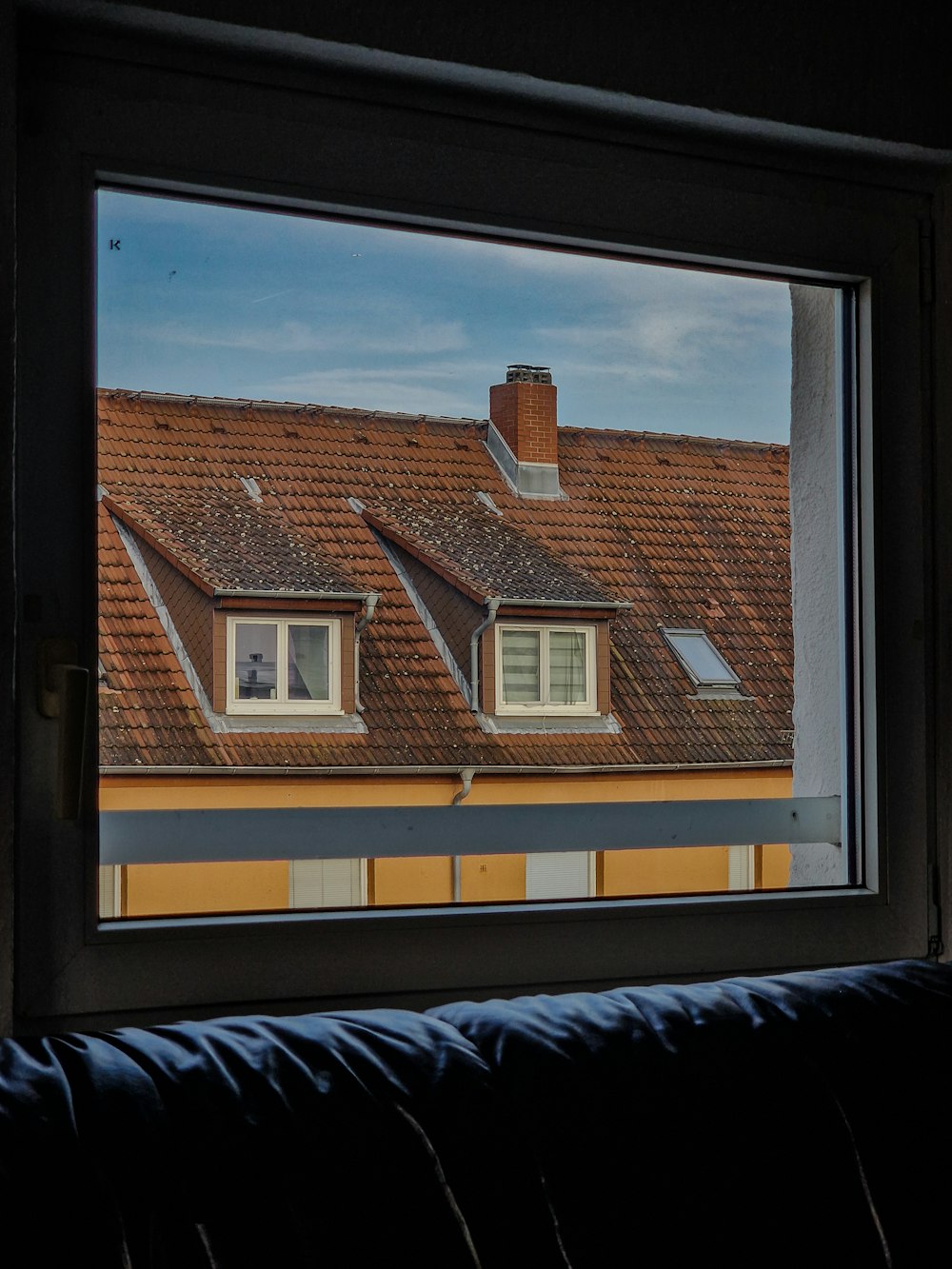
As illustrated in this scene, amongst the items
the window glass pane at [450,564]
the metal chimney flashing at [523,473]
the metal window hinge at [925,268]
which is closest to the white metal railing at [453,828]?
the window glass pane at [450,564]

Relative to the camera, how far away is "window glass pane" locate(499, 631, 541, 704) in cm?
154

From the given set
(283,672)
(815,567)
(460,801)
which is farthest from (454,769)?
(815,567)

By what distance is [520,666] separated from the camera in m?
1.55

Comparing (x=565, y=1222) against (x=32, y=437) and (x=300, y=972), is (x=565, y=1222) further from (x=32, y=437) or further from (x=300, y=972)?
(x=32, y=437)

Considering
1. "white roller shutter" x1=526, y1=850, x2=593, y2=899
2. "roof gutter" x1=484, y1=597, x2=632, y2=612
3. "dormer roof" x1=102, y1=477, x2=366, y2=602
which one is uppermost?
"dormer roof" x1=102, y1=477, x2=366, y2=602

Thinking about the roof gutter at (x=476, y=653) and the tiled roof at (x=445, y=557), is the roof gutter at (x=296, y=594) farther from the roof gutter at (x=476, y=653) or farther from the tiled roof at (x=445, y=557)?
the roof gutter at (x=476, y=653)

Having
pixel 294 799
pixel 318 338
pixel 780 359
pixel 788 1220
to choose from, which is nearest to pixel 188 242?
pixel 318 338

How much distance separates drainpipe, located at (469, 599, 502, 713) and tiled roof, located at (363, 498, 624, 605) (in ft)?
0.07

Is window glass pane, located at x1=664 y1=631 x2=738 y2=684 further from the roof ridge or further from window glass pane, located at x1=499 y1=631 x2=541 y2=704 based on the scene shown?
the roof ridge

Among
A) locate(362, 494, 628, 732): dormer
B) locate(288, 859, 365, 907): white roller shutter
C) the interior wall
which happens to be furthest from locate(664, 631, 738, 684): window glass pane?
the interior wall

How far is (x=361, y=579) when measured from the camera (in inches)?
59.9

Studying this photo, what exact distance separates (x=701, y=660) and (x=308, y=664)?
545mm

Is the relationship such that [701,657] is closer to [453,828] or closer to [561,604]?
[561,604]

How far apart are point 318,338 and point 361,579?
12.2 inches
